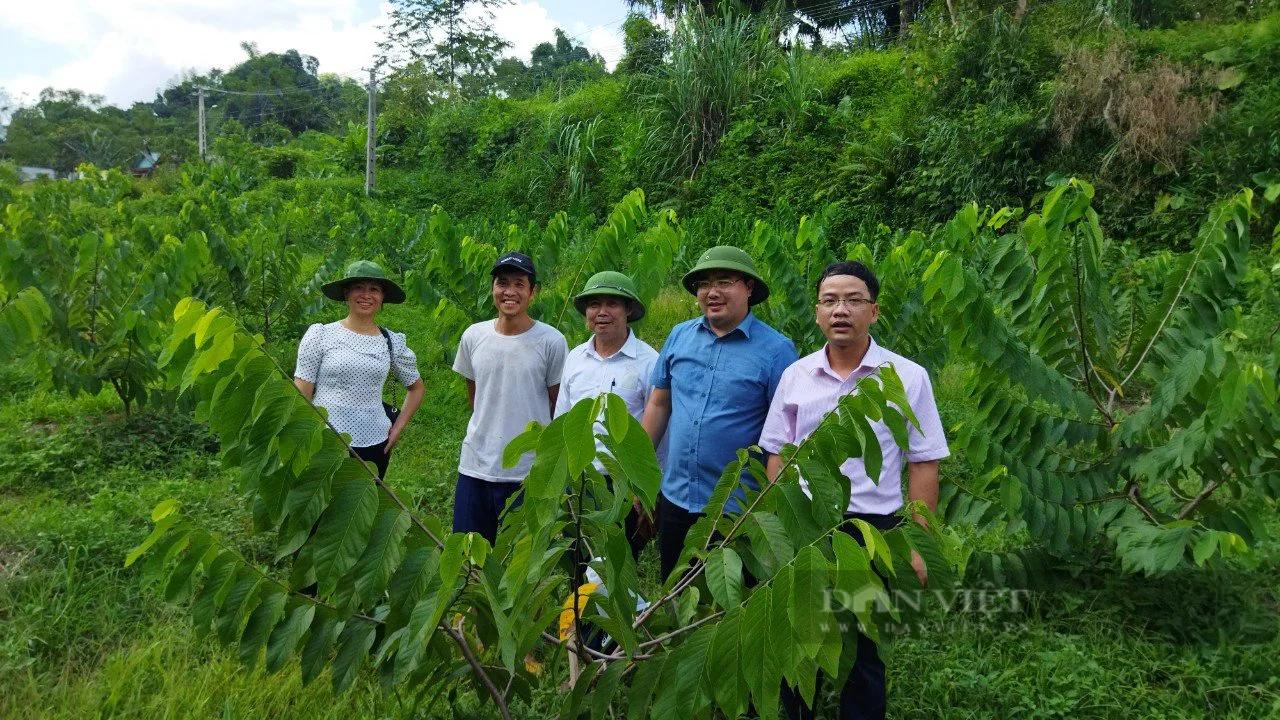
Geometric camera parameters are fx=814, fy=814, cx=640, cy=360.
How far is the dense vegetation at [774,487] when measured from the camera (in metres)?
1.57

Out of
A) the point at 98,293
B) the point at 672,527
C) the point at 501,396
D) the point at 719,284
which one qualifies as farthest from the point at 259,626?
the point at 98,293

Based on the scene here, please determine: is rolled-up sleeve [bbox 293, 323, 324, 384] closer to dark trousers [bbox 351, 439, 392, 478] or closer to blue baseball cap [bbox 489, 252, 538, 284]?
dark trousers [bbox 351, 439, 392, 478]

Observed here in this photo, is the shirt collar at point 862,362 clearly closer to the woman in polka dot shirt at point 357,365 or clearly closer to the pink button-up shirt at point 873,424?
the pink button-up shirt at point 873,424

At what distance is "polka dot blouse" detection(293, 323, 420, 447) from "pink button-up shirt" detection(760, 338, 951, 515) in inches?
70.3

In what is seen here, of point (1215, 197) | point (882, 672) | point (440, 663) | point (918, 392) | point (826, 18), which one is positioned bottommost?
point (882, 672)

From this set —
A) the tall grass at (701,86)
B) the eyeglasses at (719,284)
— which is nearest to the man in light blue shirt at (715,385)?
the eyeglasses at (719,284)

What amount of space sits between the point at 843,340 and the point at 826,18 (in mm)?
20902

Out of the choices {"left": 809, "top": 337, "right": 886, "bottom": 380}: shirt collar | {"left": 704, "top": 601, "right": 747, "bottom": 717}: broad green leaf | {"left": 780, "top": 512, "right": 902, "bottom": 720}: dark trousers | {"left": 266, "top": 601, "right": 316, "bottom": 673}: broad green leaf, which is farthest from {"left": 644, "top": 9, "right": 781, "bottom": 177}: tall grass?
{"left": 704, "top": 601, "right": 747, "bottom": 717}: broad green leaf

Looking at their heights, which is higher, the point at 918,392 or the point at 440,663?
the point at 918,392

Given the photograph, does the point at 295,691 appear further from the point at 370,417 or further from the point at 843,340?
the point at 843,340

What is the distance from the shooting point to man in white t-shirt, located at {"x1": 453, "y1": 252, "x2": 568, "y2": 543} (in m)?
3.29

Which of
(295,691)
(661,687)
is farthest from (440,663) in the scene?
(295,691)

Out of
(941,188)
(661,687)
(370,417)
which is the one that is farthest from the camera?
(941,188)

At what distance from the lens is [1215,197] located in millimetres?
9008
